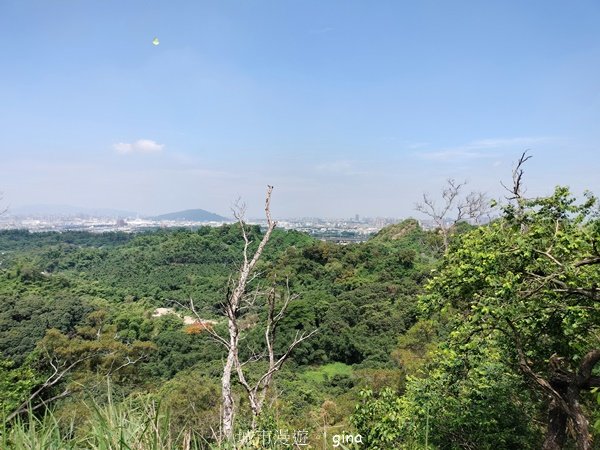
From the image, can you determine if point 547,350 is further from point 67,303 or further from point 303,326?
point 67,303

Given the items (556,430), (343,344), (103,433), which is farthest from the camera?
(343,344)

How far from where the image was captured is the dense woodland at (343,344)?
3.61 m

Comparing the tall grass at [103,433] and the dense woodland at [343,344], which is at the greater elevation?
the tall grass at [103,433]

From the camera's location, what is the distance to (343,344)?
2473 centimetres

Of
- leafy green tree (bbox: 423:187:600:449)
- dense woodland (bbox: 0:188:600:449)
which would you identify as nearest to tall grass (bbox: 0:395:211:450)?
dense woodland (bbox: 0:188:600:449)

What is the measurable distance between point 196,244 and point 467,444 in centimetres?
4936

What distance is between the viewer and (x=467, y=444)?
4.51m

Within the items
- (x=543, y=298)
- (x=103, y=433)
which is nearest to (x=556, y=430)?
(x=543, y=298)

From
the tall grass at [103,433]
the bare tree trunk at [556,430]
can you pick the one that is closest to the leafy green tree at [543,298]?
the bare tree trunk at [556,430]

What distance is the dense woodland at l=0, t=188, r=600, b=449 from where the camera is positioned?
142 inches

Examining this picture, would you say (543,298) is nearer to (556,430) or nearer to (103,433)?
(556,430)

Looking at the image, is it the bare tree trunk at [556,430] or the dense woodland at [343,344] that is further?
the bare tree trunk at [556,430]

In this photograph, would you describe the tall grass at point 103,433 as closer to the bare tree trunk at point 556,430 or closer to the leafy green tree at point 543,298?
the leafy green tree at point 543,298

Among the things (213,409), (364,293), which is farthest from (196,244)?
(213,409)
